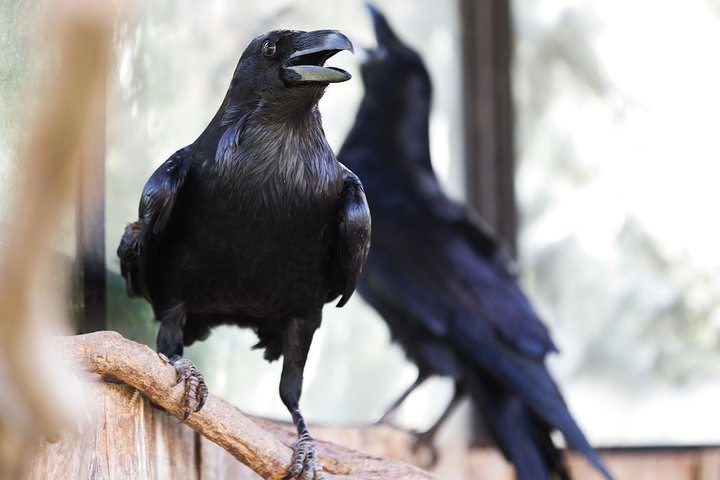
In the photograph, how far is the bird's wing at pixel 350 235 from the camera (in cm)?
225

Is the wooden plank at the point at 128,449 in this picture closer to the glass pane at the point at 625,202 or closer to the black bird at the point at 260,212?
the black bird at the point at 260,212

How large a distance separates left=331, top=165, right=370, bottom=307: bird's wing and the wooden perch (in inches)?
Answer: 18.3

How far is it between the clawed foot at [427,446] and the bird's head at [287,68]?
225 cm

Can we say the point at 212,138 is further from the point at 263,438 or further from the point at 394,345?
the point at 394,345

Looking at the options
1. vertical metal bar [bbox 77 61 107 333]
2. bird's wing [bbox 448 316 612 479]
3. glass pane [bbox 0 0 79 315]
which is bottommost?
bird's wing [bbox 448 316 612 479]

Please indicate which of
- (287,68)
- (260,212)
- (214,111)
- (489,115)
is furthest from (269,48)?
(489,115)

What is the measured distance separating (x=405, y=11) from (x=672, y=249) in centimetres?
190

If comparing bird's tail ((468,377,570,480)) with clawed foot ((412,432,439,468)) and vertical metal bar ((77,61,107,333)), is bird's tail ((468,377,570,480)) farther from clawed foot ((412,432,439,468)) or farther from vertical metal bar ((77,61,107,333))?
vertical metal bar ((77,61,107,333))

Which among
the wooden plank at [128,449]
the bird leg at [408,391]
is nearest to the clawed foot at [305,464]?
the wooden plank at [128,449]

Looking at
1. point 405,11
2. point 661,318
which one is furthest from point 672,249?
point 405,11

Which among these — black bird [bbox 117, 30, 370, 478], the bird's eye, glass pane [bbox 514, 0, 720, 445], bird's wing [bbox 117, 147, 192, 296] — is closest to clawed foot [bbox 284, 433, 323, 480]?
black bird [bbox 117, 30, 370, 478]

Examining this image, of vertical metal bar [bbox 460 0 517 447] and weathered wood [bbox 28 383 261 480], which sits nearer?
weathered wood [bbox 28 383 261 480]

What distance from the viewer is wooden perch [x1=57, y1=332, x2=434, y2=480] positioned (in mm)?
1747

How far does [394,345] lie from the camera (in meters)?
4.29
